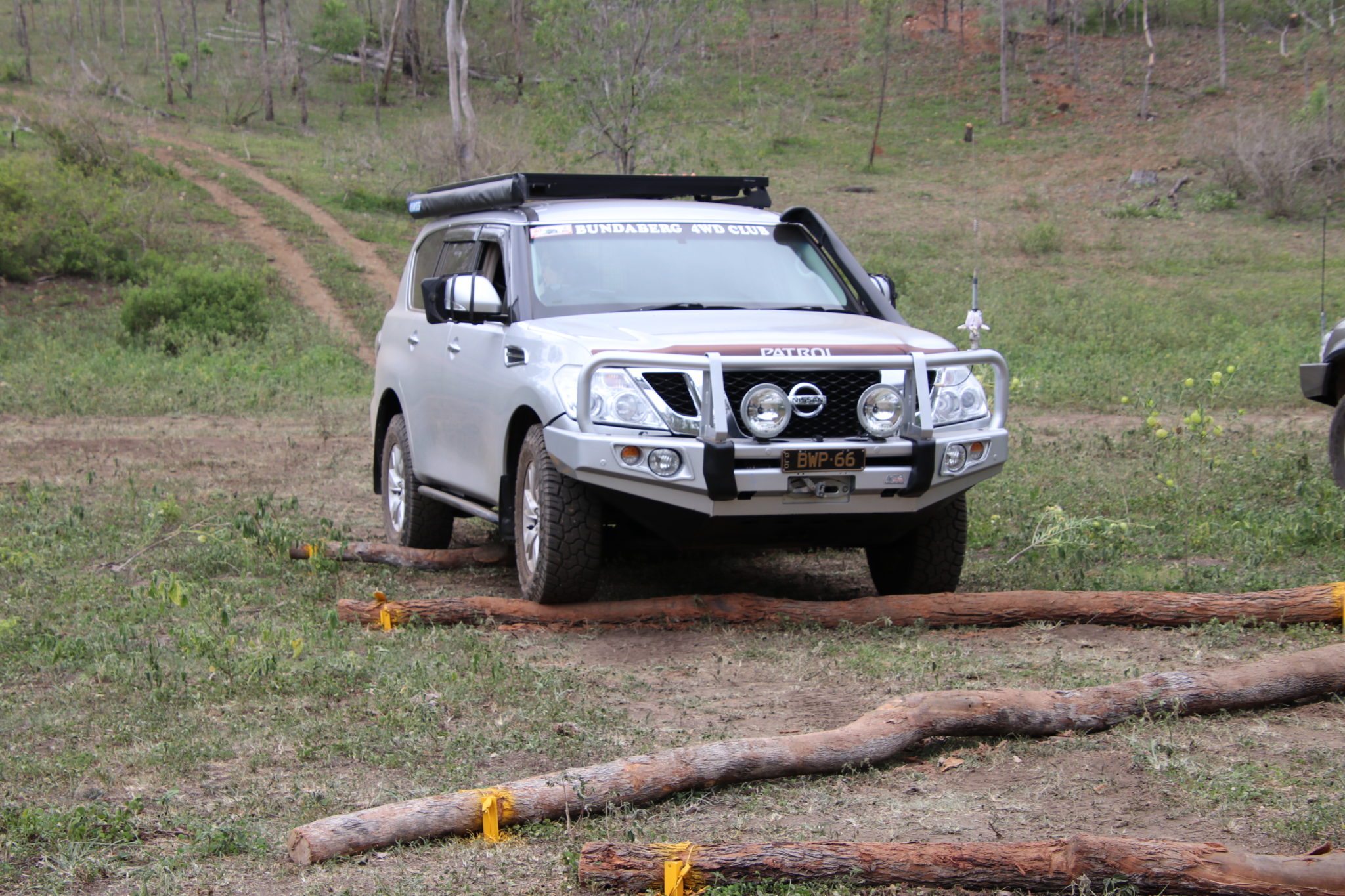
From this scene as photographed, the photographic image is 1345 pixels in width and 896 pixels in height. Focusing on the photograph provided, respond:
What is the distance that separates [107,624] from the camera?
603cm

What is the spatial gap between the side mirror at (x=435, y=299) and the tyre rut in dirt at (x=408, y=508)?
49.8 inches

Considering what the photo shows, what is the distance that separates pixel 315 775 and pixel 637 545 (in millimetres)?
2136

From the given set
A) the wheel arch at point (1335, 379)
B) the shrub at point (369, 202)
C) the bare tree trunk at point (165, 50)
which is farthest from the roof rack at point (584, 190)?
the bare tree trunk at point (165, 50)

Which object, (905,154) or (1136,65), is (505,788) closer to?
(905,154)

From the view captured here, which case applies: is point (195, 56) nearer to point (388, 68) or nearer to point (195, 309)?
point (388, 68)

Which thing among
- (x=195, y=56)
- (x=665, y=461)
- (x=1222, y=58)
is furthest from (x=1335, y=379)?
(x=195, y=56)

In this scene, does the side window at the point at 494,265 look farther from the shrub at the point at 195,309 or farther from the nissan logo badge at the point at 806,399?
the shrub at the point at 195,309

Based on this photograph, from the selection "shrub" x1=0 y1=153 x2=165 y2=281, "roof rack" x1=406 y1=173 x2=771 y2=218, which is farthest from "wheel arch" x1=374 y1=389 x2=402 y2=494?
"shrub" x1=0 y1=153 x2=165 y2=281

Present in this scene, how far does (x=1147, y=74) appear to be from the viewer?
4700cm

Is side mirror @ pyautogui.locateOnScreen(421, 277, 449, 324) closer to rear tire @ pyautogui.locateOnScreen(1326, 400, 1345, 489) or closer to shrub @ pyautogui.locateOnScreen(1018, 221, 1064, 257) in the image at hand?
rear tire @ pyautogui.locateOnScreen(1326, 400, 1345, 489)

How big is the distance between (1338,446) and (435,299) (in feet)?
18.2

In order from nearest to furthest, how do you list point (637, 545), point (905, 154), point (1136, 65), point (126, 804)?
1. point (126, 804)
2. point (637, 545)
3. point (905, 154)
4. point (1136, 65)

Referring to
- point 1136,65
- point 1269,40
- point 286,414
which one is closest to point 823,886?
point 286,414

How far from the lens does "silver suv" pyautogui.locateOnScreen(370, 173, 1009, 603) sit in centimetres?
539
